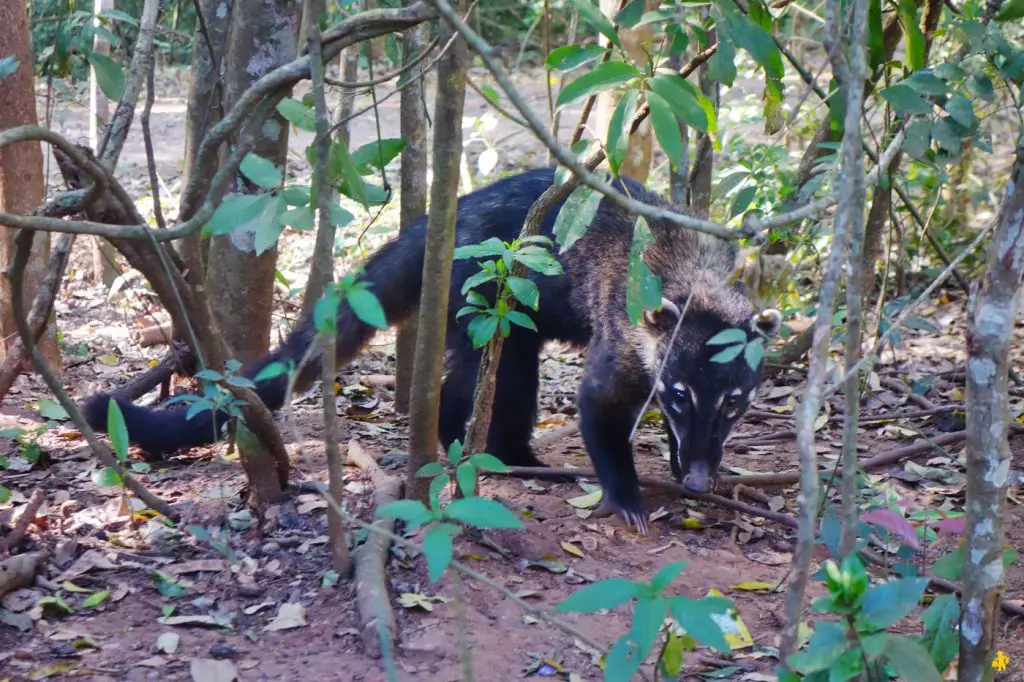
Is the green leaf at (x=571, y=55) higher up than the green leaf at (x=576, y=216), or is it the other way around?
the green leaf at (x=571, y=55)

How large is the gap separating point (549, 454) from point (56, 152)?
9.50ft

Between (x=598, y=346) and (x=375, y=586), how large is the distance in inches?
70.0

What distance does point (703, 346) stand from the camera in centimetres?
412

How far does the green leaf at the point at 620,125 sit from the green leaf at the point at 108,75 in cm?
146

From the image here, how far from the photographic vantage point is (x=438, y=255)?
2.98 metres

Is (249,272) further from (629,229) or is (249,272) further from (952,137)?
(952,137)

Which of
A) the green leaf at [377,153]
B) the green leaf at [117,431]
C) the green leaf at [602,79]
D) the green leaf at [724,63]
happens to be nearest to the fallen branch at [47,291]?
the green leaf at [117,431]

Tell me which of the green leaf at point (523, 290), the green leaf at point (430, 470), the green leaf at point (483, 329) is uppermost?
the green leaf at point (523, 290)

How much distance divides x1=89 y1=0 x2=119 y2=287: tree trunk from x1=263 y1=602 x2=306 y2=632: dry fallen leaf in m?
2.27

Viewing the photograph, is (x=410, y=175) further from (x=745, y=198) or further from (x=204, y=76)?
(x=745, y=198)

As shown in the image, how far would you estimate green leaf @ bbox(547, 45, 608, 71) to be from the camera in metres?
2.67

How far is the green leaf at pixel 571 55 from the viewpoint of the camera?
105 inches

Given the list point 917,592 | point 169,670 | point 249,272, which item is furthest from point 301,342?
point 917,592

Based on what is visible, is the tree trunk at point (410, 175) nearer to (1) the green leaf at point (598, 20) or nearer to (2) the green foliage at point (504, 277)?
(2) the green foliage at point (504, 277)
